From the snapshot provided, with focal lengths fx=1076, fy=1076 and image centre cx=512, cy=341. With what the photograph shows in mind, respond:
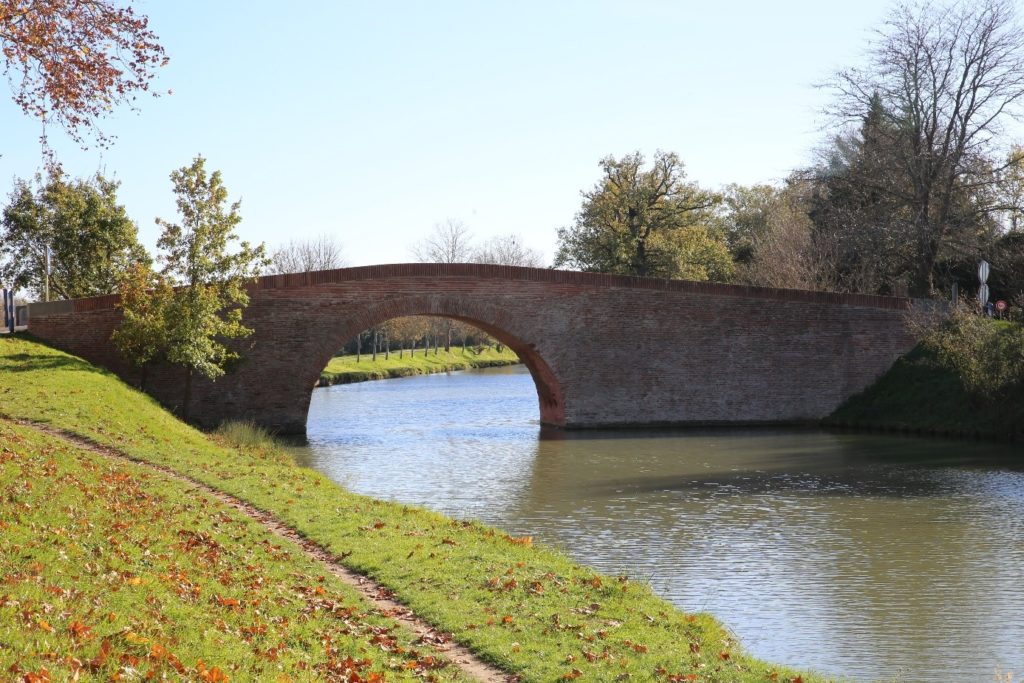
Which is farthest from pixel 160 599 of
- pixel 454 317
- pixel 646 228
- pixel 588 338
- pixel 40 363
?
pixel 646 228

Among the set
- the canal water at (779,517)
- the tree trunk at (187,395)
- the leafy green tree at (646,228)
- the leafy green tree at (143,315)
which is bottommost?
the canal water at (779,517)

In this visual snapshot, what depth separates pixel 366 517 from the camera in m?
12.9

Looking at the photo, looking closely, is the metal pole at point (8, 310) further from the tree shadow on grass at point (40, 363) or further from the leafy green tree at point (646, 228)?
the leafy green tree at point (646, 228)

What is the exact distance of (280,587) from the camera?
873 cm

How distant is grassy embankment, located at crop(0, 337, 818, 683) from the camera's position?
20.8ft

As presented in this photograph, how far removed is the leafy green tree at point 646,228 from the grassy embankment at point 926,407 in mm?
16173

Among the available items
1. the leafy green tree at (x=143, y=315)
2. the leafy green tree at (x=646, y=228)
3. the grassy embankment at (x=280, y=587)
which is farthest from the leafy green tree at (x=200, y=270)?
the leafy green tree at (x=646, y=228)

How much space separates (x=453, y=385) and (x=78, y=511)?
41830mm

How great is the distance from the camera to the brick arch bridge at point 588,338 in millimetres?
26609

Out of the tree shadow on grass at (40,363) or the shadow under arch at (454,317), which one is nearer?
the tree shadow on grass at (40,363)

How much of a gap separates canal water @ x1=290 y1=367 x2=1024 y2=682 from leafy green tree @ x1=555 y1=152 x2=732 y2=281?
18.1 meters

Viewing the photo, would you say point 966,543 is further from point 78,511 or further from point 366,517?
point 78,511

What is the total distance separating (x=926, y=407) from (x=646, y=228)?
67.7 ft

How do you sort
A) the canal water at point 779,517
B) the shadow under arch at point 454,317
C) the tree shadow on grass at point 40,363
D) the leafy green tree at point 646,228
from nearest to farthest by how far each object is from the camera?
1. the canal water at point 779,517
2. the tree shadow on grass at point 40,363
3. the shadow under arch at point 454,317
4. the leafy green tree at point 646,228
